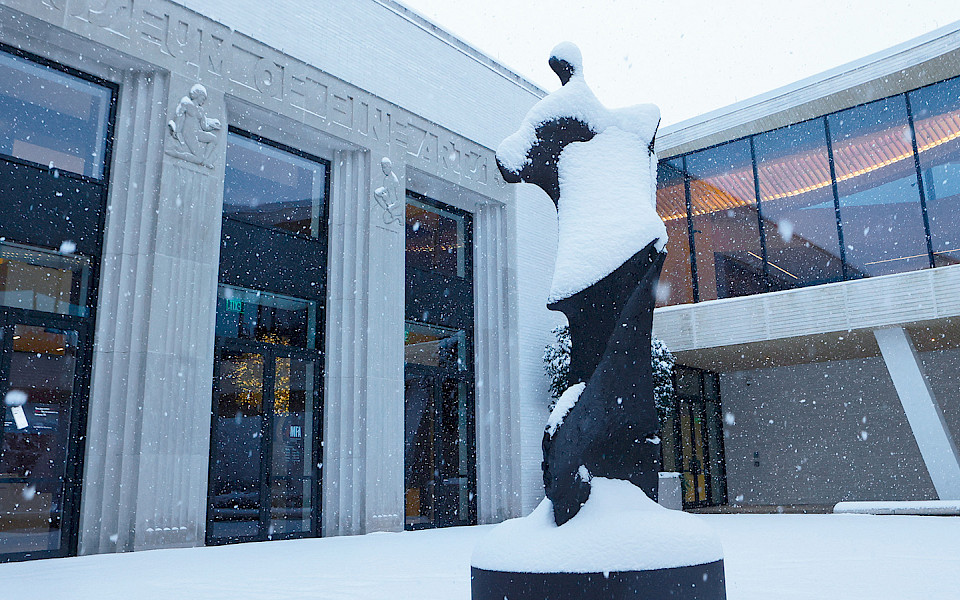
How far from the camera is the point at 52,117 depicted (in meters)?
9.20

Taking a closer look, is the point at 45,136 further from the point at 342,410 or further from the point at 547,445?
the point at 547,445

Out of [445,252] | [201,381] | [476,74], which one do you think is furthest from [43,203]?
[476,74]

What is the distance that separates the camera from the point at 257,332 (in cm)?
1091

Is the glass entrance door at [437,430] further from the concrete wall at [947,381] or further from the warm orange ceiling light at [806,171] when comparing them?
the concrete wall at [947,381]

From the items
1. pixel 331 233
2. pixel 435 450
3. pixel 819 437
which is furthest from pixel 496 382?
pixel 819 437

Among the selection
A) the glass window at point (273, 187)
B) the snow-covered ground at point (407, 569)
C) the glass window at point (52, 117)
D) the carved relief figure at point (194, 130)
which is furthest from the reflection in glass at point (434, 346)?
the glass window at point (52, 117)

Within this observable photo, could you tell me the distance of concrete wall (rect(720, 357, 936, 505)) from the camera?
17969 mm

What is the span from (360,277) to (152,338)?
3493 millimetres

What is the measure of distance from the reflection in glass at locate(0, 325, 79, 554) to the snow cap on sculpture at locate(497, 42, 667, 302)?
258 inches

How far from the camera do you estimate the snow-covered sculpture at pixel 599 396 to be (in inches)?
140

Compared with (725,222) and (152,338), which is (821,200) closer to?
(725,222)

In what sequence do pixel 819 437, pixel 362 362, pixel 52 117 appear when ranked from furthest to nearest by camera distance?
pixel 819 437, pixel 362 362, pixel 52 117

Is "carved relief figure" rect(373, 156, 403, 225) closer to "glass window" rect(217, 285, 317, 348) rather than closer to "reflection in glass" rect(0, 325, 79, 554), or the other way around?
"glass window" rect(217, 285, 317, 348)

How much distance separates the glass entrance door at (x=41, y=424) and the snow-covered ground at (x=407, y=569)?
33.4 inches
